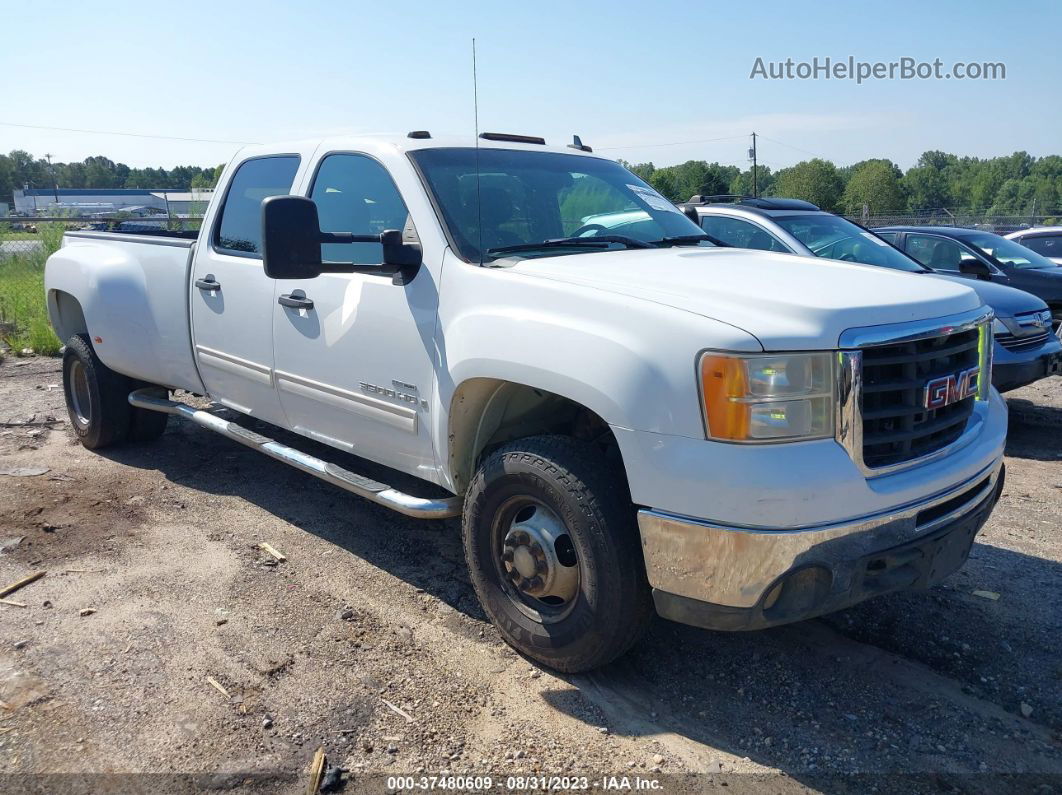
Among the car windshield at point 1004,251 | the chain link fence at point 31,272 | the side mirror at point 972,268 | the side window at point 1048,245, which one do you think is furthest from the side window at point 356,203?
the side window at point 1048,245

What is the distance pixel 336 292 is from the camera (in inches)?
152

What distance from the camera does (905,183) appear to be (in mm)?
84562

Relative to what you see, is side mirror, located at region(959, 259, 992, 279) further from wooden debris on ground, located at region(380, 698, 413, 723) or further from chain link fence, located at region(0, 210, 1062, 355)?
chain link fence, located at region(0, 210, 1062, 355)

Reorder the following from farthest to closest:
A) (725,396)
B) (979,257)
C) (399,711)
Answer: (979,257)
(399,711)
(725,396)

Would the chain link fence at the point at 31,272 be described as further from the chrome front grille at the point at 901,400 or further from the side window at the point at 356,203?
the chrome front grille at the point at 901,400

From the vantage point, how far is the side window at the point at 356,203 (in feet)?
12.5

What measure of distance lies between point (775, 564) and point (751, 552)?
8 centimetres

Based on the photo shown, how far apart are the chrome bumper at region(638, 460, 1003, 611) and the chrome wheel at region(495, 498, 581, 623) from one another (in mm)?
406

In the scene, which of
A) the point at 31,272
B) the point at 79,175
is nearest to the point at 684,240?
the point at 31,272

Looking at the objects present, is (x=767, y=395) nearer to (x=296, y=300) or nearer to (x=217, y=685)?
(x=217, y=685)

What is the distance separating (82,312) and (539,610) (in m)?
4.41

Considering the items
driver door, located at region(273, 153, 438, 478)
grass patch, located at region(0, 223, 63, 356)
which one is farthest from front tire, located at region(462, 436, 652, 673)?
grass patch, located at region(0, 223, 63, 356)

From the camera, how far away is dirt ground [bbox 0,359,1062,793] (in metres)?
2.70

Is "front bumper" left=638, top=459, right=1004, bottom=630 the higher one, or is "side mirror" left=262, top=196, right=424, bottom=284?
"side mirror" left=262, top=196, right=424, bottom=284
